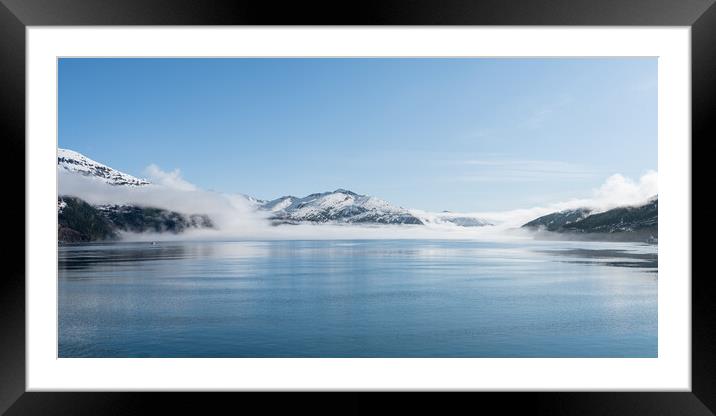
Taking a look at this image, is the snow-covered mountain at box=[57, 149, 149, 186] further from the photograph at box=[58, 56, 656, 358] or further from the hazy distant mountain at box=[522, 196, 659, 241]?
the hazy distant mountain at box=[522, 196, 659, 241]

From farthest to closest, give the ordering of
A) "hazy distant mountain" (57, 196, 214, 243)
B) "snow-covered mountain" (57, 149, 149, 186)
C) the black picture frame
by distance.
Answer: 1. "hazy distant mountain" (57, 196, 214, 243)
2. "snow-covered mountain" (57, 149, 149, 186)
3. the black picture frame

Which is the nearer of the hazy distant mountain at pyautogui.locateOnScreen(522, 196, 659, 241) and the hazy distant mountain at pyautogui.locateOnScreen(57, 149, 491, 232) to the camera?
the hazy distant mountain at pyautogui.locateOnScreen(522, 196, 659, 241)

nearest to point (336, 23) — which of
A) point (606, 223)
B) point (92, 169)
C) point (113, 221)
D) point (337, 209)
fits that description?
point (92, 169)

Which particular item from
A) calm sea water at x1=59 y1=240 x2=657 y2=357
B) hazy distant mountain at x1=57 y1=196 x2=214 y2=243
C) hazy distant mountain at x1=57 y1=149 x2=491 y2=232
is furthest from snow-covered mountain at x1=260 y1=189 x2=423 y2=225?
hazy distant mountain at x1=57 y1=196 x2=214 y2=243

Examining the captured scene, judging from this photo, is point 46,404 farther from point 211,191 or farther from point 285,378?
point 211,191

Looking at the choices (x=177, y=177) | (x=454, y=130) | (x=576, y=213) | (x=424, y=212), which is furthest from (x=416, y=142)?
(x=177, y=177)

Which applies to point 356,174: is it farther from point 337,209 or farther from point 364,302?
point 364,302
